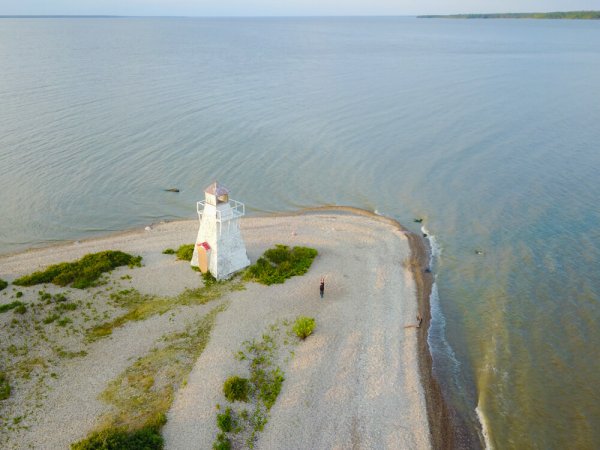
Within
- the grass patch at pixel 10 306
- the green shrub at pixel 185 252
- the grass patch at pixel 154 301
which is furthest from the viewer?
the green shrub at pixel 185 252

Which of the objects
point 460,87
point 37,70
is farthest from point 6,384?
point 37,70

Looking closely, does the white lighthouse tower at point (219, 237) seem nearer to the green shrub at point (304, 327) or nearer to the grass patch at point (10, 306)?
the green shrub at point (304, 327)

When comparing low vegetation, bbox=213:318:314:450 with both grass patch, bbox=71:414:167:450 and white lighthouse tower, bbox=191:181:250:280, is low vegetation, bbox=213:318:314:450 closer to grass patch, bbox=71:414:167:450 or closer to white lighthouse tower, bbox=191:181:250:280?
grass patch, bbox=71:414:167:450

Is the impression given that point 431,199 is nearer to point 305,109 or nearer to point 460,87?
point 305,109

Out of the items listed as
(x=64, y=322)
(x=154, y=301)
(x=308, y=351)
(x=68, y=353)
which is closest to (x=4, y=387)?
(x=68, y=353)

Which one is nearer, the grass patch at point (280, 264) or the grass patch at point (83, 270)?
the grass patch at point (83, 270)

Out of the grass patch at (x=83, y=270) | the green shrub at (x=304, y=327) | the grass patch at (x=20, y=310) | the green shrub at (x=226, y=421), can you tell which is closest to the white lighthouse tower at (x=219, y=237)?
the grass patch at (x=83, y=270)

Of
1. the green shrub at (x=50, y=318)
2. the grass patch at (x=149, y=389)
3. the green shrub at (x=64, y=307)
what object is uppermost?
the green shrub at (x=64, y=307)
